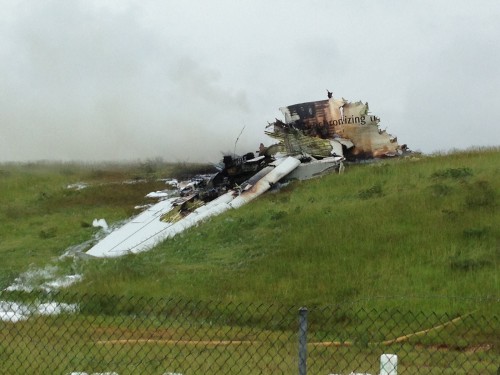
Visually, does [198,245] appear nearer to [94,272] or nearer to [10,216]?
[94,272]

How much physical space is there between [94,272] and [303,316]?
9.29 meters

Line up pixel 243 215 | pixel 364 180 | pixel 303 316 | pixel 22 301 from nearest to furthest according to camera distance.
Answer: pixel 303 316
pixel 22 301
pixel 243 215
pixel 364 180

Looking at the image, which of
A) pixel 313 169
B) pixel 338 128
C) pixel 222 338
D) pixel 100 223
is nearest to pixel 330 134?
pixel 338 128

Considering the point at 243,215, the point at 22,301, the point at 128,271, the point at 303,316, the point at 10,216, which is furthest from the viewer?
the point at 10,216

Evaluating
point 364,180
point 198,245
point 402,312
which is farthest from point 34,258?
point 402,312

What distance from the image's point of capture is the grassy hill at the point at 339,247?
12.8m

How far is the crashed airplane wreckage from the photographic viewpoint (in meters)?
18.5

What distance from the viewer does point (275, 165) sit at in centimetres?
2105

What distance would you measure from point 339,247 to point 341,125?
9067 millimetres

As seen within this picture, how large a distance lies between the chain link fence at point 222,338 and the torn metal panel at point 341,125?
11039 millimetres

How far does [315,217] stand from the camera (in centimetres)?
1614

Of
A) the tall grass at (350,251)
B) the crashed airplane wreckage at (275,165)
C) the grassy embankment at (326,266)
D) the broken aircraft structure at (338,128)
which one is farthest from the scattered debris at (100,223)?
the broken aircraft structure at (338,128)

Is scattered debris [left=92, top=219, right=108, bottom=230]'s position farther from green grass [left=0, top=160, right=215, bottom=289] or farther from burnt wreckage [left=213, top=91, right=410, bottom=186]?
burnt wreckage [left=213, top=91, right=410, bottom=186]

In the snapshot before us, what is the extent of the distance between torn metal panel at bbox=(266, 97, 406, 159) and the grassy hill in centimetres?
193
